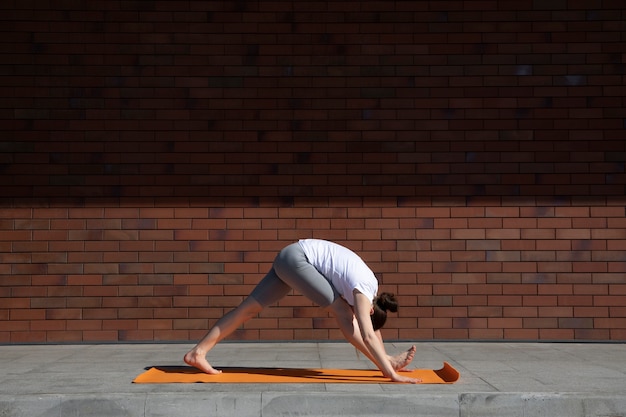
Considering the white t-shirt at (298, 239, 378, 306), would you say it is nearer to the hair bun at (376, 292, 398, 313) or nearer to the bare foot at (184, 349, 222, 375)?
the hair bun at (376, 292, 398, 313)

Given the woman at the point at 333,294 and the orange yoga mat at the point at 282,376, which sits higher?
the woman at the point at 333,294

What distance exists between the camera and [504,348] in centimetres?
840

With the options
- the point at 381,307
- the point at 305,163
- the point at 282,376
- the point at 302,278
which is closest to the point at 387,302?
the point at 381,307

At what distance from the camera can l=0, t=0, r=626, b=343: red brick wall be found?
8891mm

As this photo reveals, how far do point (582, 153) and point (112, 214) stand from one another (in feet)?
15.3

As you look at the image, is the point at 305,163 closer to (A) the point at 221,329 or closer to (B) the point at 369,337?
(A) the point at 221,329

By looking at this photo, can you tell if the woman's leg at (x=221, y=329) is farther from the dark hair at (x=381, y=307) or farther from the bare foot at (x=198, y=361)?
the dark hair at (x=381, y=307)

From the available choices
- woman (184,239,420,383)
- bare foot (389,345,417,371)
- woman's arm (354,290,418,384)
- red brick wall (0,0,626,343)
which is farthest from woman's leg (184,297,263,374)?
red brick wall (0,0,626,343)

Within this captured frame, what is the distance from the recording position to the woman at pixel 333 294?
20.1 ft

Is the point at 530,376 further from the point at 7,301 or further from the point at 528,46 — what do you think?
the point at 7,301

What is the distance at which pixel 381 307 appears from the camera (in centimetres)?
634

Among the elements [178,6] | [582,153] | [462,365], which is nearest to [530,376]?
[462,365]

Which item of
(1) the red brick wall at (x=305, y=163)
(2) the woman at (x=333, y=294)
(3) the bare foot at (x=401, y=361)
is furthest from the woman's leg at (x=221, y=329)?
(1) the red brick wall at (x=305, y=163)

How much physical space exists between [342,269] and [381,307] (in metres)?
0.40
